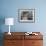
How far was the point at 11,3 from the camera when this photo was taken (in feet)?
14.4

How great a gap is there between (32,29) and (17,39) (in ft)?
2.68

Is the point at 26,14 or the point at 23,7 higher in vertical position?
the point at 23,7

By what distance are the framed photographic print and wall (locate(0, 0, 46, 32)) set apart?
104mm

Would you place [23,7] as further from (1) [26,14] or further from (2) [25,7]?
(1) [26,14]

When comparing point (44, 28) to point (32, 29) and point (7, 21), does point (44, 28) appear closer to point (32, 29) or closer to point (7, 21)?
point (32, 29)

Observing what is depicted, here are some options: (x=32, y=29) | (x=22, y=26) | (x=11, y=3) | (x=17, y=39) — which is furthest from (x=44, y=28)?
(x=11, y=3)

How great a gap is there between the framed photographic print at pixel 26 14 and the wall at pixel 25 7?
0.34ft

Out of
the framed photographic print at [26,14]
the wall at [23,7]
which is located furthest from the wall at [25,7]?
the framed photographic print at [26,14]

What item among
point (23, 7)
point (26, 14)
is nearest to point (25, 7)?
point (23, 7)

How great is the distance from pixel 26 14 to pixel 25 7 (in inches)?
9.6

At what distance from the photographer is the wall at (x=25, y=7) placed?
14.4ft

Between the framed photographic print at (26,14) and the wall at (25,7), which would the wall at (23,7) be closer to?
the wall at (25,7)

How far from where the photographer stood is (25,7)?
4.38 m

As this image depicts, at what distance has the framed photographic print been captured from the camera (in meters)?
4.38
